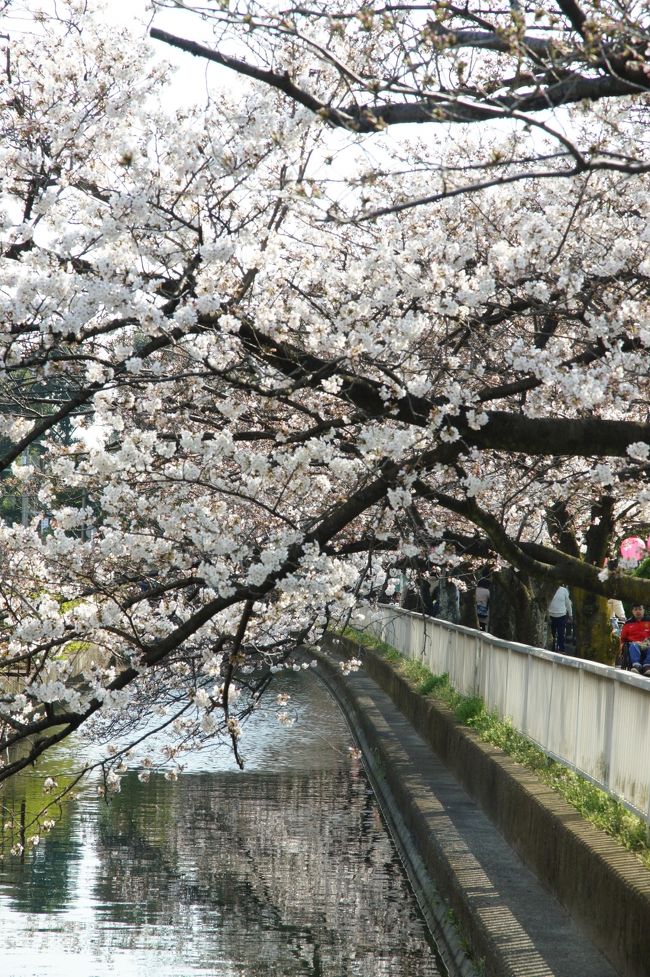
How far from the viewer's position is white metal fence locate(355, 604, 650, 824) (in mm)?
7598

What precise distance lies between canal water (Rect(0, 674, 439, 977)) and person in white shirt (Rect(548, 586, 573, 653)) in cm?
925

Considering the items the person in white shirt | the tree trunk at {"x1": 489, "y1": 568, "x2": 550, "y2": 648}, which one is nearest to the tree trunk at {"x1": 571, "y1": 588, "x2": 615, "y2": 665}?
the tree trunk at {"x1": 489, "y1": 568, "x2": 550, "y2": 648}

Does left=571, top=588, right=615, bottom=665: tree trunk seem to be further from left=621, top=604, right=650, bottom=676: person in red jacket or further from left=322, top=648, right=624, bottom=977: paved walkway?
left=621, top=604, right=650, bottom=676: person in red jacket

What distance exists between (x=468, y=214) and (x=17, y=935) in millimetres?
6168

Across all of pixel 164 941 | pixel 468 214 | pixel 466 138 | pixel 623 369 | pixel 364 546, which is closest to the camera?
pixel 623 369

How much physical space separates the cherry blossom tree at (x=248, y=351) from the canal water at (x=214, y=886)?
4.89 feet

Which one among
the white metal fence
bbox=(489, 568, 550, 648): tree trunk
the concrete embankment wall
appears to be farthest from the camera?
bbox=(489, 568, 550, 648): tree trunk

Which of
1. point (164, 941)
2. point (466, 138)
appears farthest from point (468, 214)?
point (164, 941)

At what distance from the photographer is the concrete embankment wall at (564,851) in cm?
630

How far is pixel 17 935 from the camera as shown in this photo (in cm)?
899

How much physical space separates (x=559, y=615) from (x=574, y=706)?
617 inches

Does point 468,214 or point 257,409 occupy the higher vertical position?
point 468,214

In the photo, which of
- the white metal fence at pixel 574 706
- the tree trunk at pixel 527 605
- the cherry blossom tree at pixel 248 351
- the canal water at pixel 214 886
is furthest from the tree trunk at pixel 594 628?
the cherry blossom tree at pixel 248 351

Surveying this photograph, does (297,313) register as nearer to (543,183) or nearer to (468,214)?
(468,214)
